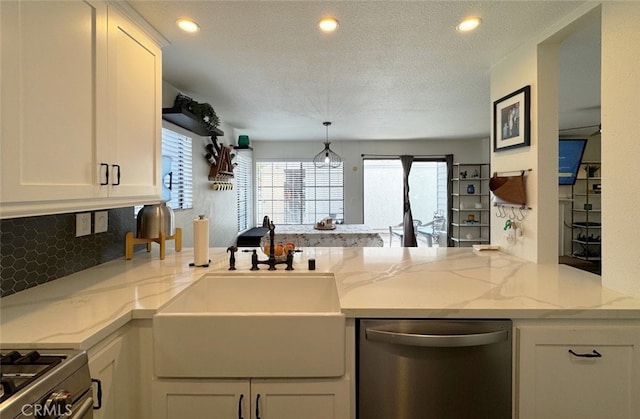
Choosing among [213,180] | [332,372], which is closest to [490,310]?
[332,372]

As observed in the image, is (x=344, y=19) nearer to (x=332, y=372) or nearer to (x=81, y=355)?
(x=332, y=372)

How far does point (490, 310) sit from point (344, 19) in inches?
61.7

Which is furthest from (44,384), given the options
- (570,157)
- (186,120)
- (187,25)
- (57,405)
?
(570,157)

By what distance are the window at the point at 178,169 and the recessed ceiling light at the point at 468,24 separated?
2.32 metres

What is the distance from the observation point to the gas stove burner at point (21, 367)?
2.40 feet

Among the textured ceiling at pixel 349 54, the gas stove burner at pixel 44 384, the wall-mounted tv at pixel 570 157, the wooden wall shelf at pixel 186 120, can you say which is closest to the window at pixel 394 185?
the wall-mounted tv at pixel 570 157

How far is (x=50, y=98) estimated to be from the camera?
1083mm

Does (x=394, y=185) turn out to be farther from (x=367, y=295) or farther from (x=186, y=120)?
(x=367, y=295)

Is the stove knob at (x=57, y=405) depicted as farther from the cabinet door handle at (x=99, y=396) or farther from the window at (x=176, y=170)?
the window at (x=176, y=170)

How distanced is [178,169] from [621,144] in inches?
122

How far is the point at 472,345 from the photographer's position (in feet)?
3.78

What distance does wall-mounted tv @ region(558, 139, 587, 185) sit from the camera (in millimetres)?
5539

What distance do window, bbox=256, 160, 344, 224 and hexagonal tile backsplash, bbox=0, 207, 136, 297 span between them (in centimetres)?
457

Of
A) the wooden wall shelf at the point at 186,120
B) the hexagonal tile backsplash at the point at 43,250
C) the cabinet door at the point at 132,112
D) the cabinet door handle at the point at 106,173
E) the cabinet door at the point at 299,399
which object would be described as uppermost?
the wooden wall shelf at the point at 186,120
